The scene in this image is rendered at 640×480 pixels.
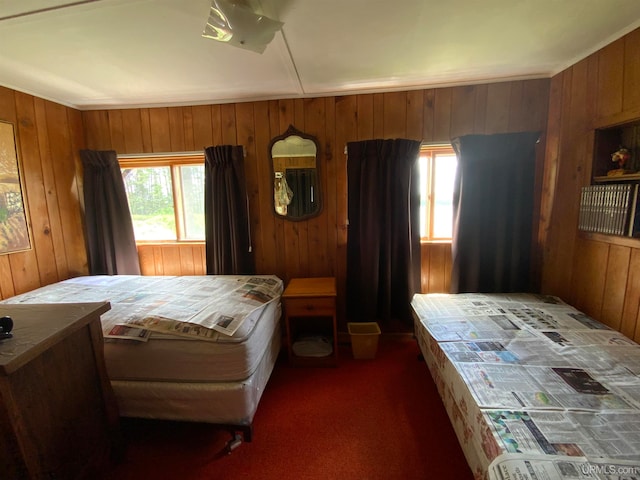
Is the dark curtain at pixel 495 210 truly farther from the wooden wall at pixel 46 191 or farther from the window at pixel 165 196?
the wooden wall at pixel 46 191

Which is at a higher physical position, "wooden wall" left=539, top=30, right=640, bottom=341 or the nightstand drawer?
"wooden wall" left=539, top=30, right=640, bottom=341

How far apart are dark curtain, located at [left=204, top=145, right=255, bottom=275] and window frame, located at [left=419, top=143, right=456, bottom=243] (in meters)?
1.57

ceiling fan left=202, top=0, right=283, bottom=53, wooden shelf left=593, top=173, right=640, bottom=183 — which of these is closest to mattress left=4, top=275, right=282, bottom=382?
ceiling fan left=202, top=0, right=283, bottom=53

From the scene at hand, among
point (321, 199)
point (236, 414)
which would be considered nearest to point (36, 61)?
point (321, 199)

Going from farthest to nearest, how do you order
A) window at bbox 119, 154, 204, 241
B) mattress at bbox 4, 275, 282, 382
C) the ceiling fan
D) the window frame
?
window at bbox 119, 154, 204, 241 < the window frame < mattress at bbox 4, 275, 282, 382 < the ceiling fan

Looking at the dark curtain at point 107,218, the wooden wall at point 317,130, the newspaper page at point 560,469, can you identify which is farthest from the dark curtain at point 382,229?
the dark curtain at point 107,218

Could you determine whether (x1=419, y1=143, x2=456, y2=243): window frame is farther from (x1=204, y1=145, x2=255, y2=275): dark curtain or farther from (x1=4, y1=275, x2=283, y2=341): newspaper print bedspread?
(x1=204, y1=145, x2=255, y2=275): dark curtain

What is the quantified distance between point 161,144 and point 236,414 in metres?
2.29

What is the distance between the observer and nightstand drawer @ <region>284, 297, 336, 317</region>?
2082 millimetres

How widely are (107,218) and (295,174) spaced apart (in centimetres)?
180

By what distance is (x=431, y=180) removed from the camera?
8.02 ft

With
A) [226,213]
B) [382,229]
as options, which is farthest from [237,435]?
[382,229]

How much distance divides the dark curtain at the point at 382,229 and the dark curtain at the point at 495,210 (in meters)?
0.34

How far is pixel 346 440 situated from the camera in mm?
1527
